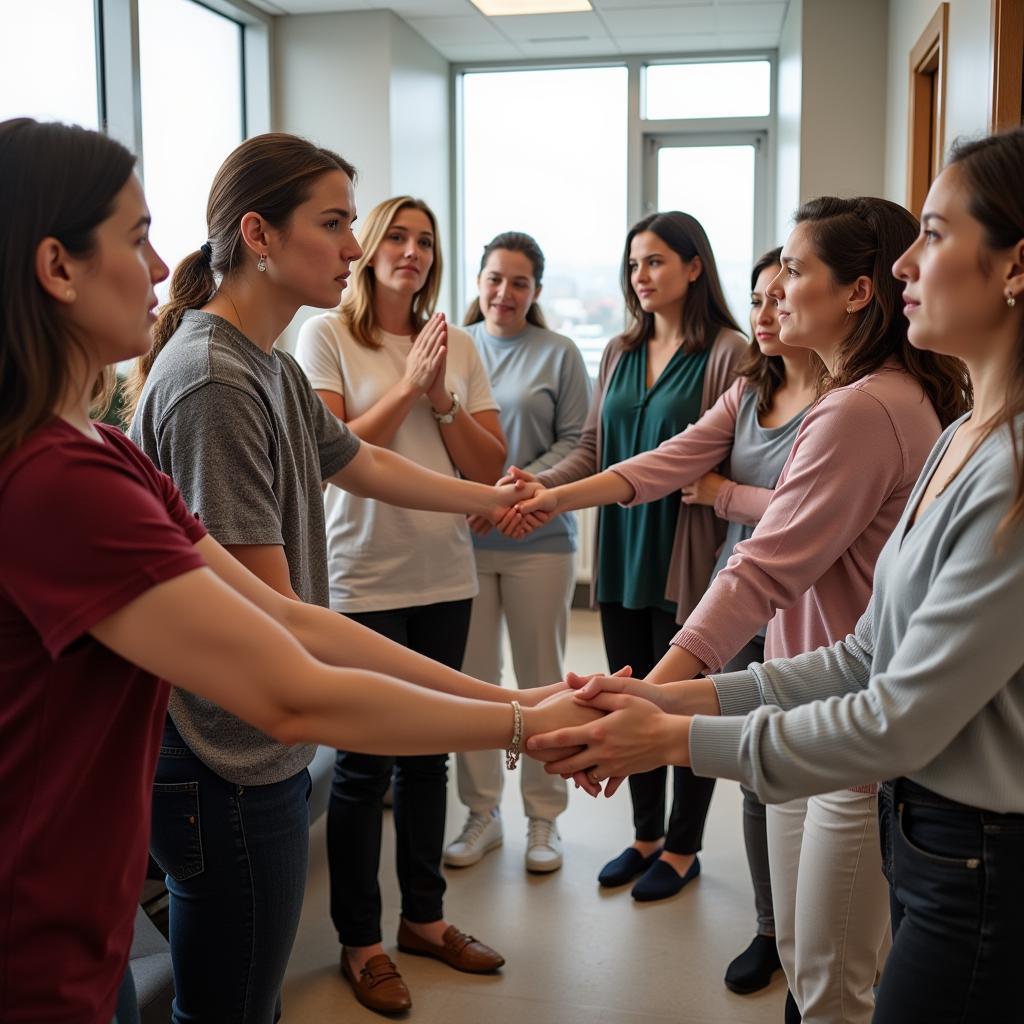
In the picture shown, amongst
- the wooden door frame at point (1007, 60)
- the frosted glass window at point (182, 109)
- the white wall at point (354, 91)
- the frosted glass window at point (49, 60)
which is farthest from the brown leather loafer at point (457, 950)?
the white wall at point (354, 91)

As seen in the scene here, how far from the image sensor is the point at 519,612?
3271 mm

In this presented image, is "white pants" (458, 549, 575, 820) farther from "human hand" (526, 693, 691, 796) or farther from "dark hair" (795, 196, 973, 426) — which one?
"human hand" (526, 693, 691, 796)

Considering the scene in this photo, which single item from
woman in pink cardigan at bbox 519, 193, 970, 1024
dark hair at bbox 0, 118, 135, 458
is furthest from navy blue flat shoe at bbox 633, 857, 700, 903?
dark hair at bbox 0, 118, 135, 458

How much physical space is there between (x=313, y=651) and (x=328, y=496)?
129cm

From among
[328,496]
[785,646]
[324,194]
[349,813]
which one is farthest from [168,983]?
[324,194]

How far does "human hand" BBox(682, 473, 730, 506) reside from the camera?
2.74 meters

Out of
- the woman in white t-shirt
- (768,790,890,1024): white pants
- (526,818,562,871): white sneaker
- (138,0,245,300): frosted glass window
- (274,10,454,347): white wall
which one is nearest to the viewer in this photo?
(768,790,890,1024): white pants

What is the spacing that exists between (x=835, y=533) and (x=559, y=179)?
5.21 meters

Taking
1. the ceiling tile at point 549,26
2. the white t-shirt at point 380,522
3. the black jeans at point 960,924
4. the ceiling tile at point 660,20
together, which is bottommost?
the black jeans at point 960,924

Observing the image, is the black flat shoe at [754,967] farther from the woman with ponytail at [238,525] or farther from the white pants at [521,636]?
the woman with ponytail at [238,525]

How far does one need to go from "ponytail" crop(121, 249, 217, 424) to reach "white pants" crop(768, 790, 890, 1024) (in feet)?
4.10

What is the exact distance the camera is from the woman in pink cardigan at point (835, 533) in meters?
1.78

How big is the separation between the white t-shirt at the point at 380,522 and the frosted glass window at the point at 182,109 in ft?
6.96

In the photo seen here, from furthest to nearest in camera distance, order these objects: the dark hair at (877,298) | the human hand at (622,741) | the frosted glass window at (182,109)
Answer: the frosted glass window at (182,109), the dark hair at (877,298), the human hand at (622,741)
